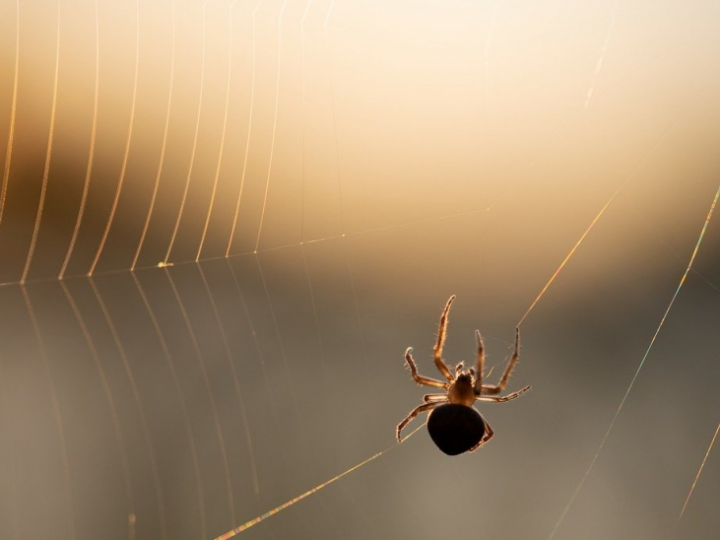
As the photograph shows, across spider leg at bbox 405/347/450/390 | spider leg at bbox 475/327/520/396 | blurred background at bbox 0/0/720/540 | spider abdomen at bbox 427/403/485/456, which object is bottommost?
spider abdomen at bbox 427/403/485/456

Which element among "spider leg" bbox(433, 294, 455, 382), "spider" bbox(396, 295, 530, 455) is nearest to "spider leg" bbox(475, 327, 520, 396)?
"spider" bbox(396, 295, 530, 455)

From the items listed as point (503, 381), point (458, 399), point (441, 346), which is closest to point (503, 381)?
point (503, 381)

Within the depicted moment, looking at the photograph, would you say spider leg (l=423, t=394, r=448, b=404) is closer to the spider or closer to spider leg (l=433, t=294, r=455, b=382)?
the spider

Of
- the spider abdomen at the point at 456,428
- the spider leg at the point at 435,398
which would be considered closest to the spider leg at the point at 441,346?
the spider leg at the point at 435,398

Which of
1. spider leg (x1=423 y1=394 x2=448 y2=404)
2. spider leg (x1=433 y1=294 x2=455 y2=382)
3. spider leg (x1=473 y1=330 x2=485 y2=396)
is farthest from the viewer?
spider leg (x1=423 y1=394 x2=448 y2=404)

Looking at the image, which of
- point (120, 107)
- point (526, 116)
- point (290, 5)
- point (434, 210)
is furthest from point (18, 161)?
point (526, 116)

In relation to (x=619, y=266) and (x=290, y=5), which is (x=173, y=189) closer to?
(x=290, y=5)

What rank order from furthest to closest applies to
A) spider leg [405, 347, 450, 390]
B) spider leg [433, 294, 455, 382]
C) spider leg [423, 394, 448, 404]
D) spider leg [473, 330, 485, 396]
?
1. spider leg [423, 394, 448, 404]
2. spider leg [405, 347, 450, 390]
3. spider leg [433, 294, 455, 382]
4. spider leg [473, 330, 485, 396]
